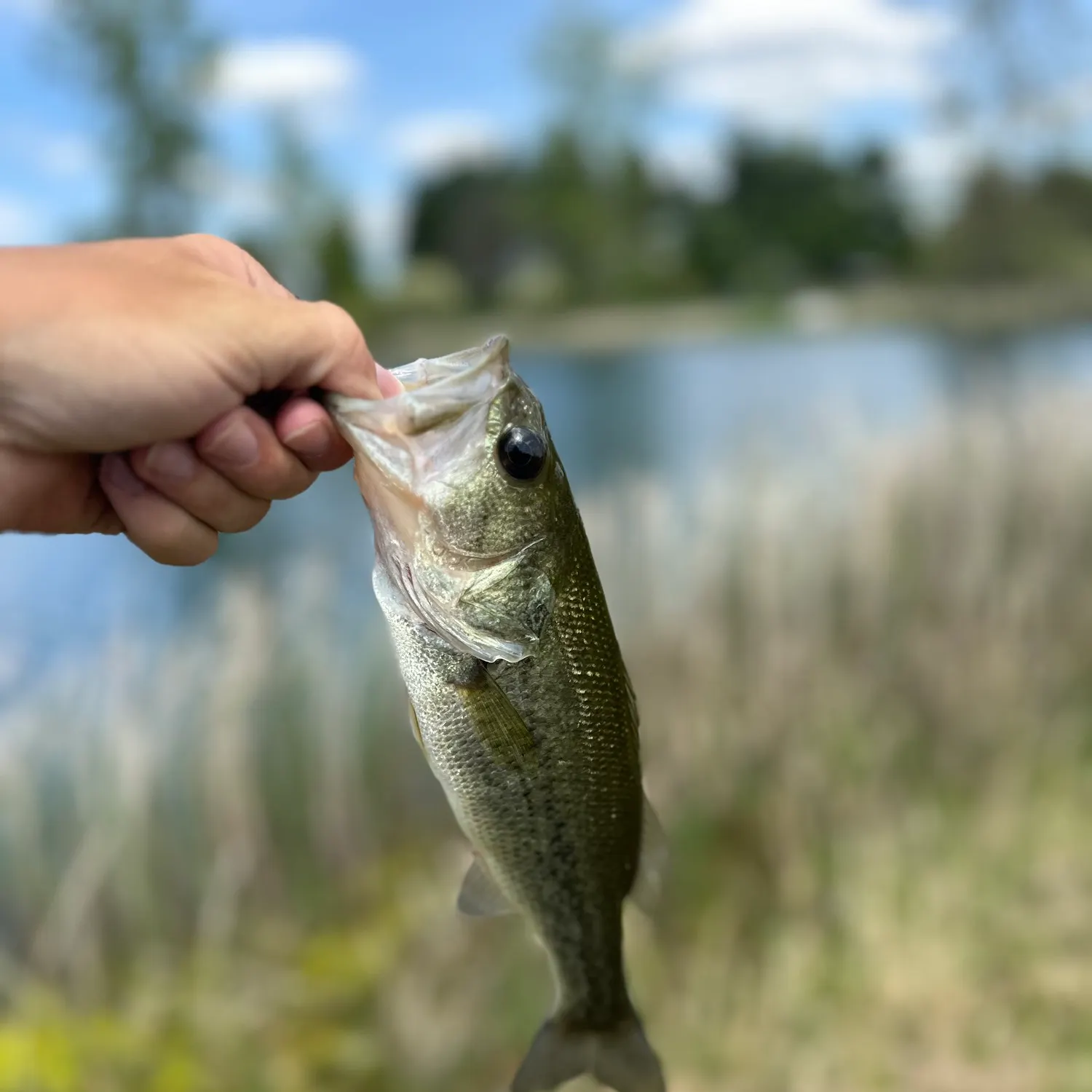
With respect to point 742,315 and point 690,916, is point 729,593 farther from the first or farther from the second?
point 742,315

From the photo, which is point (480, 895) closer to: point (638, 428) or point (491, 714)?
point (491, 714)

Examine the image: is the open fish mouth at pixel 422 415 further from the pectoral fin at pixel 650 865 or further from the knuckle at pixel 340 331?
the pectoral fin at pixel 650 865

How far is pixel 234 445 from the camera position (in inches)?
45.1

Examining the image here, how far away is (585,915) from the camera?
1.26m

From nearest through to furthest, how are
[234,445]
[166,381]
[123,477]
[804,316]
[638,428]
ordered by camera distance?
[166,381], [234,445], [123,477], [638,428], [804,316]

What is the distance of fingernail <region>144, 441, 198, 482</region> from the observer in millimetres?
1175

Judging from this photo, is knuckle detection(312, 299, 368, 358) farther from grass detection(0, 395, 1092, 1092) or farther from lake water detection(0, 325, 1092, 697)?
lake water detection(0, 325, 1092, 697)

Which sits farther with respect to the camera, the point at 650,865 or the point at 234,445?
the point at 650,865

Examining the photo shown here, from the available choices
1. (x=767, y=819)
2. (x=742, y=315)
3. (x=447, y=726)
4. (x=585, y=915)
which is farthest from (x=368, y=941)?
(x=742, y=315)

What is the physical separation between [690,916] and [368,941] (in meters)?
0.93

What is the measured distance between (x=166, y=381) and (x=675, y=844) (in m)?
2.29

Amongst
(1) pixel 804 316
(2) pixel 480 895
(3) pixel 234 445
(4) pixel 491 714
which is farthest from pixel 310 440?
(1) pixel 804 316

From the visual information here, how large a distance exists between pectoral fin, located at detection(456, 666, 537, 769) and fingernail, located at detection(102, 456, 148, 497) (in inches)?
20.5

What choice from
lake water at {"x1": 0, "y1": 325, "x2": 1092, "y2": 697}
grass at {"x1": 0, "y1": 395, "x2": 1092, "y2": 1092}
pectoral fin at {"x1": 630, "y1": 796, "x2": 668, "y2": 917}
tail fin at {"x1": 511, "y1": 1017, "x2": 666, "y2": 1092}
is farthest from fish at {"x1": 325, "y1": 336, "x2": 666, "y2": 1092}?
lake water at {"x1": 0, "y1": 325, "x2": 1092, "y2": 697}
